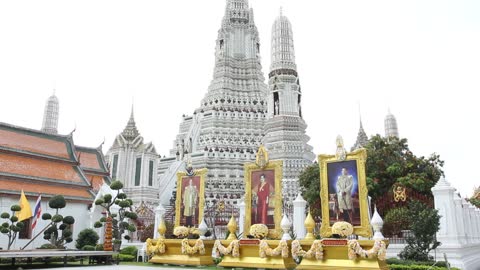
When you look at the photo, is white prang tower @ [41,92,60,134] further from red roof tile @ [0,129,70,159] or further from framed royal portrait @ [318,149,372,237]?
framed royal portrait @ [318,149,372,237]

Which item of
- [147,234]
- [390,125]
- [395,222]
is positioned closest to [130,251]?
[147,234]

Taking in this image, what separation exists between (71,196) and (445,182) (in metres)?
20.3

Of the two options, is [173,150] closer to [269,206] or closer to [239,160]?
[239,160]

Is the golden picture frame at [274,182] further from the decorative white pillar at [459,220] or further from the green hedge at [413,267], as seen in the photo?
the decorative white pillar at [459,220]

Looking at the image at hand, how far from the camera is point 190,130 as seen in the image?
51469 millimetres

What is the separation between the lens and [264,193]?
1498cm

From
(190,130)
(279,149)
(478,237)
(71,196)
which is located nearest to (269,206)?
(478,237)

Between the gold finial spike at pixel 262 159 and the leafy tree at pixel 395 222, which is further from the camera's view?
the leafy tree at pixel 395 222

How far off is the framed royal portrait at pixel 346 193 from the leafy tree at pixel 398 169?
814cm

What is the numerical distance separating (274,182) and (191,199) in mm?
3954

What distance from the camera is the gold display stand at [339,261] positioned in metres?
11.3

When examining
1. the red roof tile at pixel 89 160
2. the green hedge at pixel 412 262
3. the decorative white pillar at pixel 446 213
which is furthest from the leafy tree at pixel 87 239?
the decorative white pillar at pixel 446 213

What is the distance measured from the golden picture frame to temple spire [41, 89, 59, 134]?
5019 cm

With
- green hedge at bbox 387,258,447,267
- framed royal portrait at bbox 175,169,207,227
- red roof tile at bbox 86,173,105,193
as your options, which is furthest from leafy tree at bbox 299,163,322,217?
red roof tile at bbox 86,173,105,193
